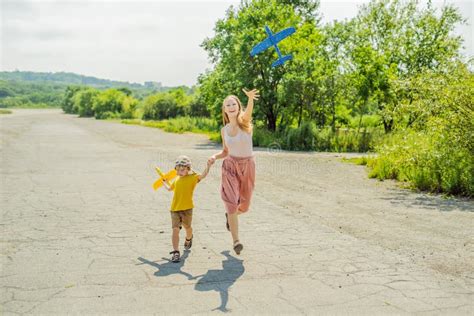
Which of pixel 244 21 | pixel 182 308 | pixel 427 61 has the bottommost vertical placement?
pixel 182 308

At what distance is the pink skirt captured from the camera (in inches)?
208

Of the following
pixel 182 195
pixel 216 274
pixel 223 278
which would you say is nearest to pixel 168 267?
pixel 216 274

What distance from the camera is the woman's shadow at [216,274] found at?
4.24 meters

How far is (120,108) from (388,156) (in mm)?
61131

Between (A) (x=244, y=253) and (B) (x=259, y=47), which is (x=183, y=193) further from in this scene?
(B) (x=259, y=47)

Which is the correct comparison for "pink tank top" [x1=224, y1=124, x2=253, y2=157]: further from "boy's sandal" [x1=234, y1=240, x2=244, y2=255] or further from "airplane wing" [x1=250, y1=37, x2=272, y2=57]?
"airplane wing" [x1=250, y1=37, x2=272, y2=57]

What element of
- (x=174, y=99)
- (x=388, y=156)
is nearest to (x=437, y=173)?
(x=388, y=156)

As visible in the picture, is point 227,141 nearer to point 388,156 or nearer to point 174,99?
point 388,156

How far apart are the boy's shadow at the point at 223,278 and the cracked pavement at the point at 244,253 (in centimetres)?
2

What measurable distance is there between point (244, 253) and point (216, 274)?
0.80 m

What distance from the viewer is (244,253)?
17.7ft

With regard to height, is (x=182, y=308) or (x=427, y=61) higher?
(x=427, y=61)

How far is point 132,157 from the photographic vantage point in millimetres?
→ 15906

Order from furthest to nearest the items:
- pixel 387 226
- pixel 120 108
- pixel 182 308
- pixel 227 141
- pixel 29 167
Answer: pixel 120 108
pixel 29 167
pixel 387 226
pixel 227 141
pixel 182 308
